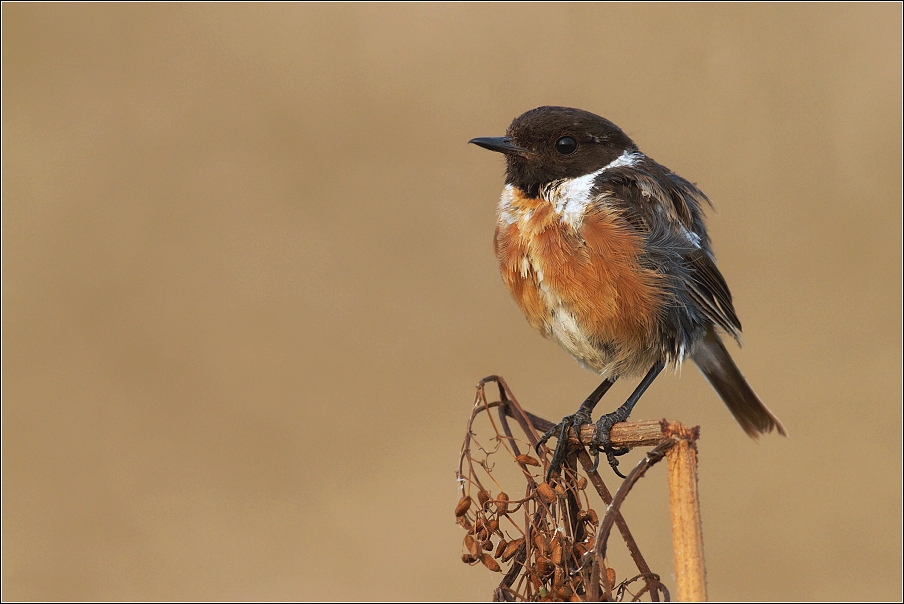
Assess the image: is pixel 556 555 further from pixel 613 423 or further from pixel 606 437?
pixel 613 423

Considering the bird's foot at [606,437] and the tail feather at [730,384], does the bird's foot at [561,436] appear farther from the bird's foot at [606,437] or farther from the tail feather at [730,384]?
the tail feather at [730,384]

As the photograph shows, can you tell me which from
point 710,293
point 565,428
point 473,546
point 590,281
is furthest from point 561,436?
point 710,293

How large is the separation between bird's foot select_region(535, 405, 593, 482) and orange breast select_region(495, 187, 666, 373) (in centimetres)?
46

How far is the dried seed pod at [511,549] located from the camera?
1.83 meters

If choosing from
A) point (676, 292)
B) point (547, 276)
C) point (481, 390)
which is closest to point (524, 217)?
point (547, 276)

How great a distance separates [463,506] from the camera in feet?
6.02

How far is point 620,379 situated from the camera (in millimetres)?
3207

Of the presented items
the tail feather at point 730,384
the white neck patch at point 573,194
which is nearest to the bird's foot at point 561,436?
the white neck patch at point 573,194

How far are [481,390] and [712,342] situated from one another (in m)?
2.15

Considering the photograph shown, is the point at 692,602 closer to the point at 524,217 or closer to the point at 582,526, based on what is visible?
the point at 582,526

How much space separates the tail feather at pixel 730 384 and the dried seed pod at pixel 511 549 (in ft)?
6.86

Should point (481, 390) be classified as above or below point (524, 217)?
below

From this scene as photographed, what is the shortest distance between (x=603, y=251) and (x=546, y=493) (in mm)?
1303

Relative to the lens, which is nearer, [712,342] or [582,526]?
[582,526]
